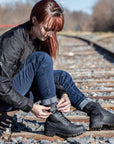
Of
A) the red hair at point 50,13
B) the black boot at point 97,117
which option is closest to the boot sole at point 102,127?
the black boot at point 97,117

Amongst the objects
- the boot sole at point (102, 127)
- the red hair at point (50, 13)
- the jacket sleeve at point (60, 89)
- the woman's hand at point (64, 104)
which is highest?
the red hair at point (50, 13)

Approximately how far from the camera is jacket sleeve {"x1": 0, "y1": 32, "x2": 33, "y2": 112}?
1.99 m

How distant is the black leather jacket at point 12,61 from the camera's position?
199cm

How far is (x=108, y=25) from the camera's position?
130 ft

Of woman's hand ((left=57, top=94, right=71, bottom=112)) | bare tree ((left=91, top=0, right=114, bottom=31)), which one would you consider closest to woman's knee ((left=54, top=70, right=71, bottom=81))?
woman's hand ((left=57, top=94, right=71, bottom=112))

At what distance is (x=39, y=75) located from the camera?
2.17 m

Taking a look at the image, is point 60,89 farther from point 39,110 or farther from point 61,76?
point 39,110

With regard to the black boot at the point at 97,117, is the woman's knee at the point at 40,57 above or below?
above

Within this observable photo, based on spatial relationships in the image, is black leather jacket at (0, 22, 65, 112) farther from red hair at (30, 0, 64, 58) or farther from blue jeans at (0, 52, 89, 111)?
red hair at (30, 0, 64, 58)

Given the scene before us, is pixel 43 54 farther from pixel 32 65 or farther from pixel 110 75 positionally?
pixel 110 75

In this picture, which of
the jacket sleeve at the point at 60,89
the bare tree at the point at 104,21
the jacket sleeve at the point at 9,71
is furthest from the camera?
the bare tree at the point at 104,21

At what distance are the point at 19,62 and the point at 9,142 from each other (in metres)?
0.61

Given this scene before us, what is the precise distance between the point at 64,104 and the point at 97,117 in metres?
0.30

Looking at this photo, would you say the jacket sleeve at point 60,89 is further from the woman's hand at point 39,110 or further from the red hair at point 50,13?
the red hair at point 50,13
